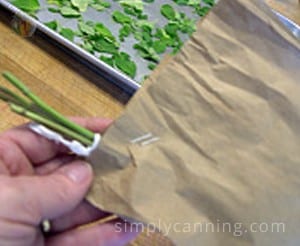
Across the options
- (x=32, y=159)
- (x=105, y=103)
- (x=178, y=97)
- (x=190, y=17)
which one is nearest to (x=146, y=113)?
(x=178, y=97)

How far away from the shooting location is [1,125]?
602mm

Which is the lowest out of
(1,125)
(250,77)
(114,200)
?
(1,125)

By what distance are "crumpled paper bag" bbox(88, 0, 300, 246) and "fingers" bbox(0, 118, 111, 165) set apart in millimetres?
72

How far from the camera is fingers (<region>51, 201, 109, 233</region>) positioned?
0.48 meters

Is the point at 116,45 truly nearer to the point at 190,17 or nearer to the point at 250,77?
the point at 190,17

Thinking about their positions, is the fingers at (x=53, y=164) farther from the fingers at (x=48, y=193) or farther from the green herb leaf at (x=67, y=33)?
the green herb leaf at (x=67, y=33)

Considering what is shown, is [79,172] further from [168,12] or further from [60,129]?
[168,12]

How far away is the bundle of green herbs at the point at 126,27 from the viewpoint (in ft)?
2.29

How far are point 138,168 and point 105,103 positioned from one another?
10.2 inches

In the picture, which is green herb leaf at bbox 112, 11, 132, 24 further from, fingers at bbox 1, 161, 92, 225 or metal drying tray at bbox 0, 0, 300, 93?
fingers at bbox 1, 161, 92, 225

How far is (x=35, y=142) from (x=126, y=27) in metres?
0.32

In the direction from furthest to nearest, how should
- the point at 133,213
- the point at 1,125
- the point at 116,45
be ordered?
the point at 116,45
the point at 1,125
the point at 133,213

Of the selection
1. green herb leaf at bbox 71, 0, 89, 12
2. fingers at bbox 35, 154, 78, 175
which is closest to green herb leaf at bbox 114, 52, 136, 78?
green herb leaf at bbox 71, 0, 89, 12

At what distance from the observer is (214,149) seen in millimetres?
417
